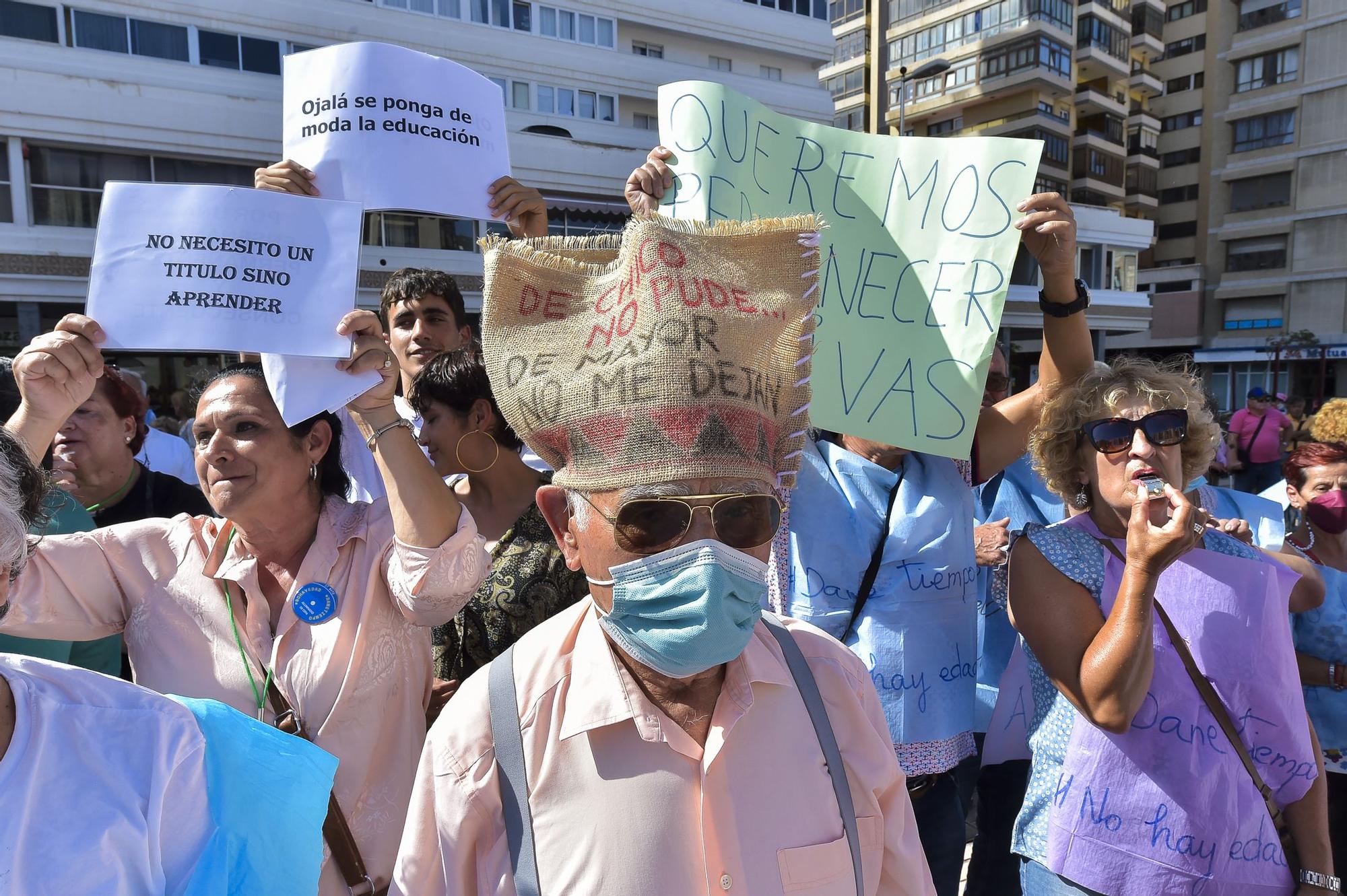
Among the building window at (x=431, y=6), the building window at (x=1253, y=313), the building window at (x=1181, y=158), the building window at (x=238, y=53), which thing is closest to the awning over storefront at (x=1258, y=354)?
the building window at (x=1253, y=313)

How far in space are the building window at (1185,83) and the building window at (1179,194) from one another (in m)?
5.33

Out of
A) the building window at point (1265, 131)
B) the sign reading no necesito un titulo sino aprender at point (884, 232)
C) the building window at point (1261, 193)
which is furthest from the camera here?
the building window at point (1261, 193)

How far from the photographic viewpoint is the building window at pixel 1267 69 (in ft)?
143

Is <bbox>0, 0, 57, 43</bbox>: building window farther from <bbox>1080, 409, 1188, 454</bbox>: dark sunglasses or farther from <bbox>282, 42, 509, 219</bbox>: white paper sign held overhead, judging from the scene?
<bbox>1080, 409, 1188, 454</bbox>: dark sunglasses

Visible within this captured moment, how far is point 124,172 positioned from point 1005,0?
41.8m

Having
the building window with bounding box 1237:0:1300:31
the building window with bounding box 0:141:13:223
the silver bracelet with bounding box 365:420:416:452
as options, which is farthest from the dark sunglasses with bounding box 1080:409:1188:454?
the building window with bounding box 1237:0:1300:31

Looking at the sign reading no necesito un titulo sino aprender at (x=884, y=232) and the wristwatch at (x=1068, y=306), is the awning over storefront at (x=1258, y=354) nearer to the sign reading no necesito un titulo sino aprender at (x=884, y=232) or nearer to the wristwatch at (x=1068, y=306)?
the wristwatch at (x=1068, y=306)

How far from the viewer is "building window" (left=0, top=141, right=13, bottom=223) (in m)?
18.1

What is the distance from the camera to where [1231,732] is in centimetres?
191

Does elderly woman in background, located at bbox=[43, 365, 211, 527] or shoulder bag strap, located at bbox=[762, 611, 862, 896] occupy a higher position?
elderly woman in background, located at bbox=[43, 365, 211, 527]

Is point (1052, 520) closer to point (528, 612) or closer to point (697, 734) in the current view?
point (528, 612)

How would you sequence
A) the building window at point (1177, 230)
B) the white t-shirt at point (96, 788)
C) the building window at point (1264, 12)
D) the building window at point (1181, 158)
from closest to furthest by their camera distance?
the white t-shirt at point (96, 788) < the building window at point (1264, 12) < the building window at point (1181, 158) < the building window at point (1177, 230)

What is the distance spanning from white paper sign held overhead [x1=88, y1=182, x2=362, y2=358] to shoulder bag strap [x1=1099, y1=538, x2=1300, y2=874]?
1.90m

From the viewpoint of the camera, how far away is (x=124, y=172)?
19.5m
